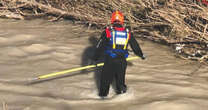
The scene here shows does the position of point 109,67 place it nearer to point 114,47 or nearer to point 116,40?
point 114,47

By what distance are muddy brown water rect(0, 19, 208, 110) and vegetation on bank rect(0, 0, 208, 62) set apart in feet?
1.06

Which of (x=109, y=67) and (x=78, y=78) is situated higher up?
(x=109, y=67)

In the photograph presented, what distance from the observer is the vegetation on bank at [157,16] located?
6.01m

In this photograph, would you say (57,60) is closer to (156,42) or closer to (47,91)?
(47,91)

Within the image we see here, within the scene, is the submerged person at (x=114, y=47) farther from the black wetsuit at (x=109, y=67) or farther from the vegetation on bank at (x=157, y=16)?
the vegetation on bank at (x=157, y=16)

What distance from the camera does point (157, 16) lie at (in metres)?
6.77

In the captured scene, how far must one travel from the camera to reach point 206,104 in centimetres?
405

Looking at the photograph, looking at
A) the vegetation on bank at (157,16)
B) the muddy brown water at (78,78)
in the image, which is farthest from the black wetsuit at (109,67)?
the vegetation on bank at (157,16)

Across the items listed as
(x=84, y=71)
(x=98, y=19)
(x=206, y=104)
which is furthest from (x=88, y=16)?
(x=206, y=104)

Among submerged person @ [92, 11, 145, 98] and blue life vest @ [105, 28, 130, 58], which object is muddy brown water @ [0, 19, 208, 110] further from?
blue life vest @ [105, 28, 130, 58]

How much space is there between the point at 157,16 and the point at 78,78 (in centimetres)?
282

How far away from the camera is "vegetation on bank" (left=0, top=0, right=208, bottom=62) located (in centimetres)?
601

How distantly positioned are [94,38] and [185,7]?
2440 millimetres

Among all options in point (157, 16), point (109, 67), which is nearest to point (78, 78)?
point (109, 67)
